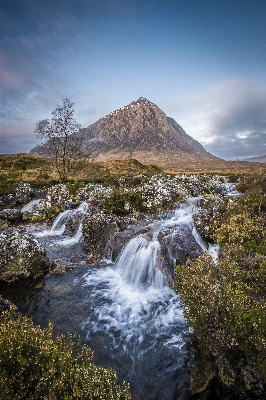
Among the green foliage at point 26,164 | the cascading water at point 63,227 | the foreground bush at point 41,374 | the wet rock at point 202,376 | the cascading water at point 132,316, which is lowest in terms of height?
the cascading water at point 132,316

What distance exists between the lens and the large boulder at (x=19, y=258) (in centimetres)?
1537

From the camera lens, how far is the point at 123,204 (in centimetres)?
2639

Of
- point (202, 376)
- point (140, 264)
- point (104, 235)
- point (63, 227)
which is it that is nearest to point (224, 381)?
point (202, 376)

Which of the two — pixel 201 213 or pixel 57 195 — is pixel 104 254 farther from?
pixel 57 195

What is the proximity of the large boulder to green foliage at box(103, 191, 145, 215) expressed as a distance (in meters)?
10.1

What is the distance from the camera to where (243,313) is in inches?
275

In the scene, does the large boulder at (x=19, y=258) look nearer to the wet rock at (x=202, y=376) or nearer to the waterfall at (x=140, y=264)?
the waterfall at (x=140, y=264)

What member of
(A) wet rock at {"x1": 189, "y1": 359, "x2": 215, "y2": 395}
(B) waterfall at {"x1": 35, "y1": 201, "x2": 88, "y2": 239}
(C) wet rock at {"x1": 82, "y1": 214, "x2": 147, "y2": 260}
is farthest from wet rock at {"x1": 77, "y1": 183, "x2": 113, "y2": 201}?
(A) wet rock at {"x1": 189, "y1": 359, "x2": 215, "y2": 395}

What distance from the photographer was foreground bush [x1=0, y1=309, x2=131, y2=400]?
5.08 m

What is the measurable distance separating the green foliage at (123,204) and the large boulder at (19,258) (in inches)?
397

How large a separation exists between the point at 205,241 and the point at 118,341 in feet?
35.5

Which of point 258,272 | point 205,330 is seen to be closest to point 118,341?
point 205,330

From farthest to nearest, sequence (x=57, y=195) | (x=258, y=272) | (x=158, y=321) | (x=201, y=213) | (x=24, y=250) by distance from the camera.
A: (x=57, y=195) → (x=201, y=213) → (x=24, y=250) → (x=158, y=321) → (x=258, y=272)

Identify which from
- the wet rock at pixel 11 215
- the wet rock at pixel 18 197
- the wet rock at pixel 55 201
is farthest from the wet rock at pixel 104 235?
the wet rock at pixel 18 197
